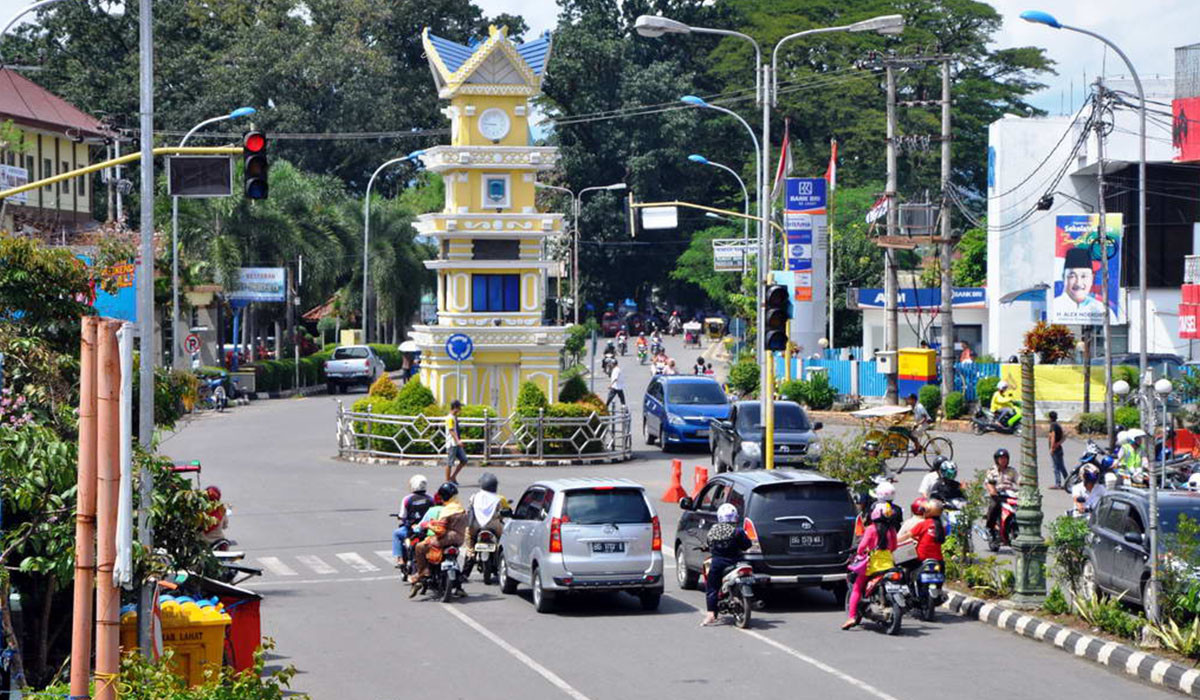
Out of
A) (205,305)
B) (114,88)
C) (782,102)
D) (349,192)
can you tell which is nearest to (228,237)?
(205,305)

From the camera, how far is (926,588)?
19109 mm

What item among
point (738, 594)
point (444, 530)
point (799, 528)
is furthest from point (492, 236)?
point (738, 594)

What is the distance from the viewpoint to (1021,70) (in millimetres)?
95438

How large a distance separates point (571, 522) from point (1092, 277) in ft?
92.2

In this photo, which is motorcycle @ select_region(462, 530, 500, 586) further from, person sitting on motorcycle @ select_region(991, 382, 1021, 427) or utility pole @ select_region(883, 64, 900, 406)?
utility pole @ select_region(883, 64, 900, 406)

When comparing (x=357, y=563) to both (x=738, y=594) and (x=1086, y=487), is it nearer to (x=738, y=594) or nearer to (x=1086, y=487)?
(x=738, y=594)

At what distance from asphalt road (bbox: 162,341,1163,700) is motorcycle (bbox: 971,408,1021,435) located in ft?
75.8

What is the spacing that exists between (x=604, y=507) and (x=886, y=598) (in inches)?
137

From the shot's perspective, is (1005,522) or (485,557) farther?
(1005,522)

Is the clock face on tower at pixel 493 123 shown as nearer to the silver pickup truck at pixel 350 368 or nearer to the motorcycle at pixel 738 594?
the motorcycle at pixel 738 594

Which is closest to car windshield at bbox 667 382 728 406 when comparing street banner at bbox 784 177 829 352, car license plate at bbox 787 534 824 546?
street banner at bbox 784 177 829 352

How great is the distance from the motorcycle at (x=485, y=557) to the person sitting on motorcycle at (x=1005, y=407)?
25885 millimetres

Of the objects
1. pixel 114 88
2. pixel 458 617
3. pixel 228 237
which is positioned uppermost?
pixel 114 88

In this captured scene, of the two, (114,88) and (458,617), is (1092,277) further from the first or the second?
(114,88)
